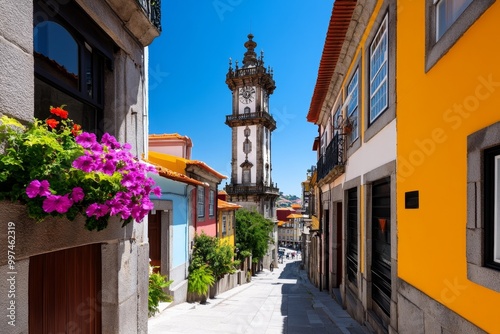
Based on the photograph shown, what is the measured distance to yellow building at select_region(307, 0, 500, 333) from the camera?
2561 millimetres

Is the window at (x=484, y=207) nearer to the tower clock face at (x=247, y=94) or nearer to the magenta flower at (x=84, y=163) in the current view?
the magenta flower at (x=84, y=163)

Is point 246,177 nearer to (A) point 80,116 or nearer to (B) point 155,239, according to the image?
(B) point 155,239

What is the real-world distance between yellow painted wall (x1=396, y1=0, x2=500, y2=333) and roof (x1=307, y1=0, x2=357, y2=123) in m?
1.90

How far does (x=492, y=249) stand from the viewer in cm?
250

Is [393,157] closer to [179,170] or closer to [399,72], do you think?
[399,72]

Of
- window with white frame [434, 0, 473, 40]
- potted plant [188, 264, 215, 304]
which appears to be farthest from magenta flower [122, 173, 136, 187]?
potted plant [188, 264, 215, 304]

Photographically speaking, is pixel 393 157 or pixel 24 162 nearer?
pixel 24 162

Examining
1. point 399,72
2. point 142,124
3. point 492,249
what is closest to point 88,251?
point 142,124

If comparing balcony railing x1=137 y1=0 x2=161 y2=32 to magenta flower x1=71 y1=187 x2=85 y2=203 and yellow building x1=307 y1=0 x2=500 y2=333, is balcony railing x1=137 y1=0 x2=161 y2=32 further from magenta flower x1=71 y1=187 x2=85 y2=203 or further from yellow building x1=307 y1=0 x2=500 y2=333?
yellow building x1=307 y1=0 x2=500 y2=333

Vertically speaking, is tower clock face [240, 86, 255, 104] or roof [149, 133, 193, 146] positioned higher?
tower clock face [240, 86, 255, 104]

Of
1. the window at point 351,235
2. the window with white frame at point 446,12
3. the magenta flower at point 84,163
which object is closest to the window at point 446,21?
the window with white frame at point 446,12

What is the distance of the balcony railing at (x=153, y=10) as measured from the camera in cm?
464

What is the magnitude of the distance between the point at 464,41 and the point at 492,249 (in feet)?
6.78

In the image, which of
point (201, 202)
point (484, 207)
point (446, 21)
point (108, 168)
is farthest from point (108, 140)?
point (201, 202)
